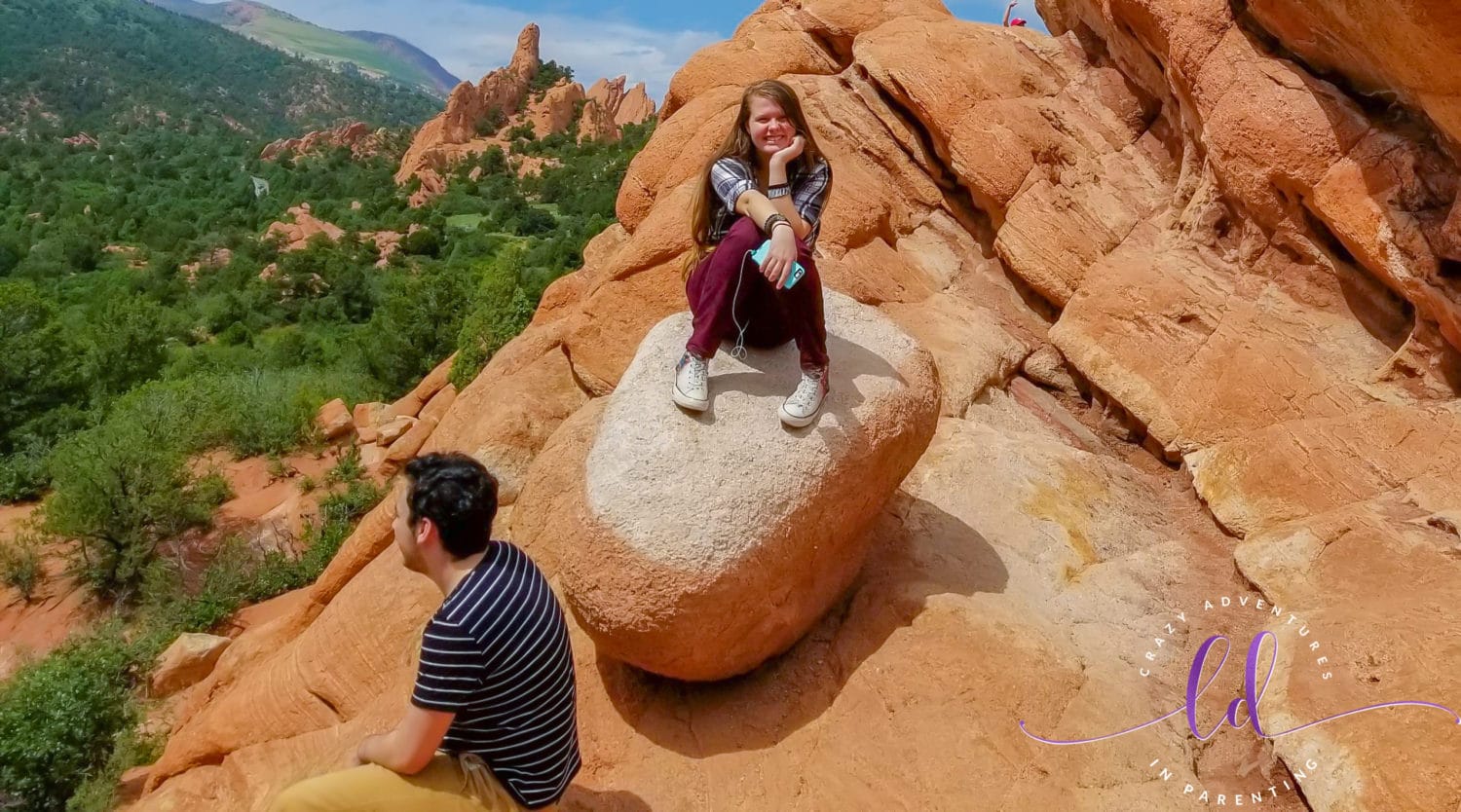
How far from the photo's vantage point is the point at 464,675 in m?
2.26

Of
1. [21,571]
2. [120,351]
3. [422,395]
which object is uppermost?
[422,395]

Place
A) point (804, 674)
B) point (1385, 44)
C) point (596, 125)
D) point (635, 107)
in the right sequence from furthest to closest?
point (635, 107) < point (596, 125) < point (1385, 44) < point (804, 674)

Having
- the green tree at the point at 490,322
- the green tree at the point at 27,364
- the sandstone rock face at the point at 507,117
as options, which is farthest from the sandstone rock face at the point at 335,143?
the green tree at the point at 490,322

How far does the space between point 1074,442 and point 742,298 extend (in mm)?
4054

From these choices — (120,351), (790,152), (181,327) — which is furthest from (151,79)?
(790,152)

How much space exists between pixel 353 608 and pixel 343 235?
3631 cm

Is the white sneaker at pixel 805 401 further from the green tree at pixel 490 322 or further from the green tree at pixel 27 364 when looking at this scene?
the green tree at pixel 27 364

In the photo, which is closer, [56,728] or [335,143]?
[56,728]

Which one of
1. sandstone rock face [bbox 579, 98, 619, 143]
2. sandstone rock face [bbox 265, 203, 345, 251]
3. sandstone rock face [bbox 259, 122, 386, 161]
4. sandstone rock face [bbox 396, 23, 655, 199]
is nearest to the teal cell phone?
sandstone rock face [bbox 265, 203, 345, 251]

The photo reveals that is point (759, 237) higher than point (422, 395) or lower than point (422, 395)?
higher

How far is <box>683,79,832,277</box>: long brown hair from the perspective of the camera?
361 centimetres

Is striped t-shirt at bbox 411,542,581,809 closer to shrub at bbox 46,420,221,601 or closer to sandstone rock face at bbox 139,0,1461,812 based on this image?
sandstone rock face at bbox 139,0,1461,812

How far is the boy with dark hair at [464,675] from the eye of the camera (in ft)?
7.40

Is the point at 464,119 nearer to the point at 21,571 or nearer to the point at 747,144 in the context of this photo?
the point at 21,571
